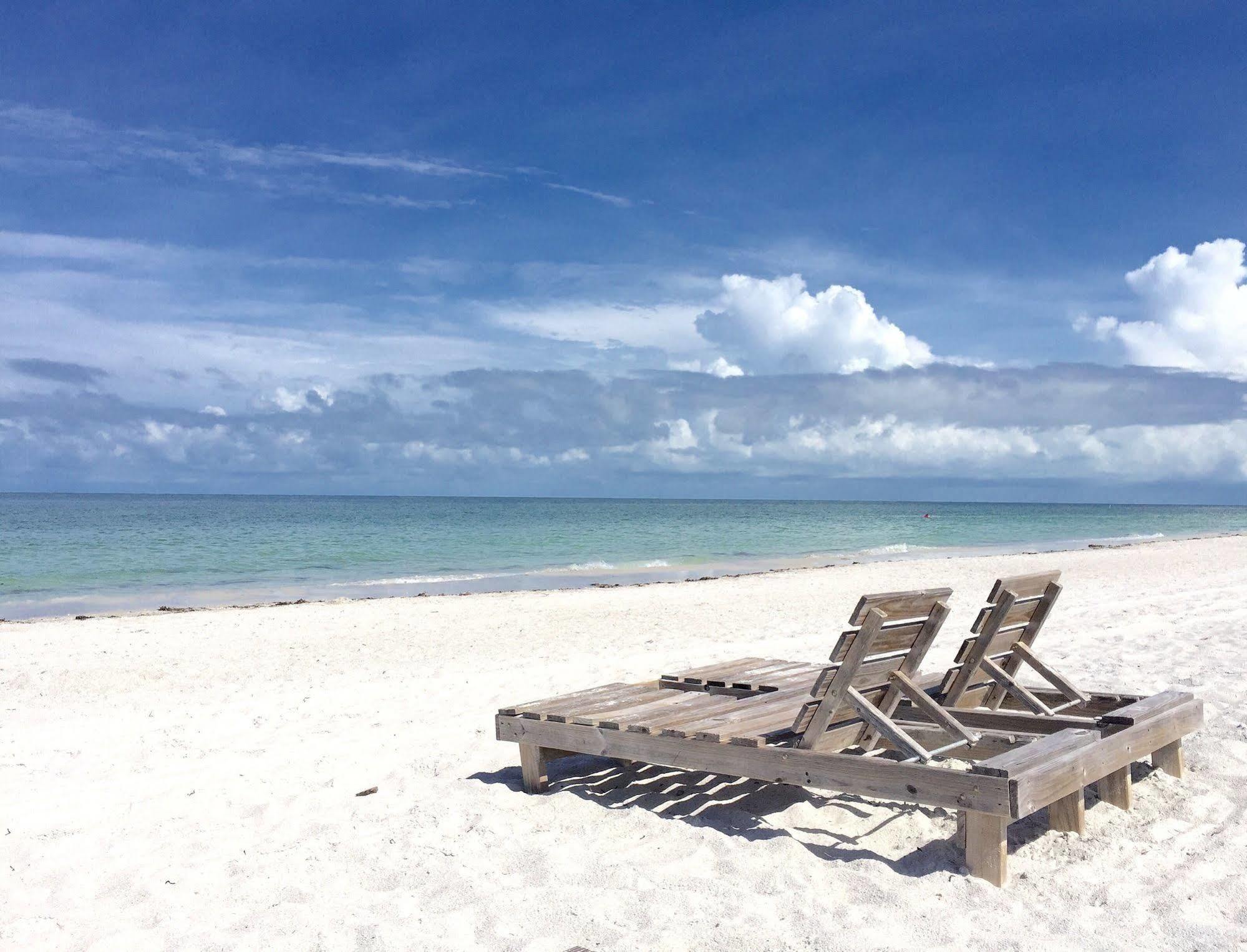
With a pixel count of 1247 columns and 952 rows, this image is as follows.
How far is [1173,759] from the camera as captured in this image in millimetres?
5363

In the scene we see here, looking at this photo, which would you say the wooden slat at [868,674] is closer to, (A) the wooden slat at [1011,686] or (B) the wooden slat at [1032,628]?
(A) the wooden slat at [1011,686]

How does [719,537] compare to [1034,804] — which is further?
[719,537]

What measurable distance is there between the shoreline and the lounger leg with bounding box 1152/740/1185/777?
16156 mm

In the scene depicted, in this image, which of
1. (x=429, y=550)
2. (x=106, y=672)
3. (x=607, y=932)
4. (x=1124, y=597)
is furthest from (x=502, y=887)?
(x=429, y=550)

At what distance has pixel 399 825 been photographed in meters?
4.92

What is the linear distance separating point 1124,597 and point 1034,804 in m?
12.7

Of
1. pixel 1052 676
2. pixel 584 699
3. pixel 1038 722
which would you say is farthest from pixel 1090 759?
pixel 584 699

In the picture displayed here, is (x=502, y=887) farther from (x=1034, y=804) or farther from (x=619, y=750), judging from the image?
(x=1034, y=804)

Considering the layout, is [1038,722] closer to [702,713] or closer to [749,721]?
[749,721]

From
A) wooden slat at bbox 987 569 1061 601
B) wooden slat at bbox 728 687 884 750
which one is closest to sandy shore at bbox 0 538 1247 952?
wooden slat at bbox 728 687 884 750

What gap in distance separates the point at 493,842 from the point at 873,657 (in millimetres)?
1955

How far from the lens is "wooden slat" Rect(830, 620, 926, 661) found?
441cm

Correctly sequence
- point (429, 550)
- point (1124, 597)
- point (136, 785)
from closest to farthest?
point (136, 785) < point (1124, 597) < point (429, 550)

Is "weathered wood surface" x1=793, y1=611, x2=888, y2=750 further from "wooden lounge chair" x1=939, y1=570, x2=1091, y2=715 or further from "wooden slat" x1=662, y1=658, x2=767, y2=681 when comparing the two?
"wooden slat" x1=662, y1=658, x2=767, y2=681
